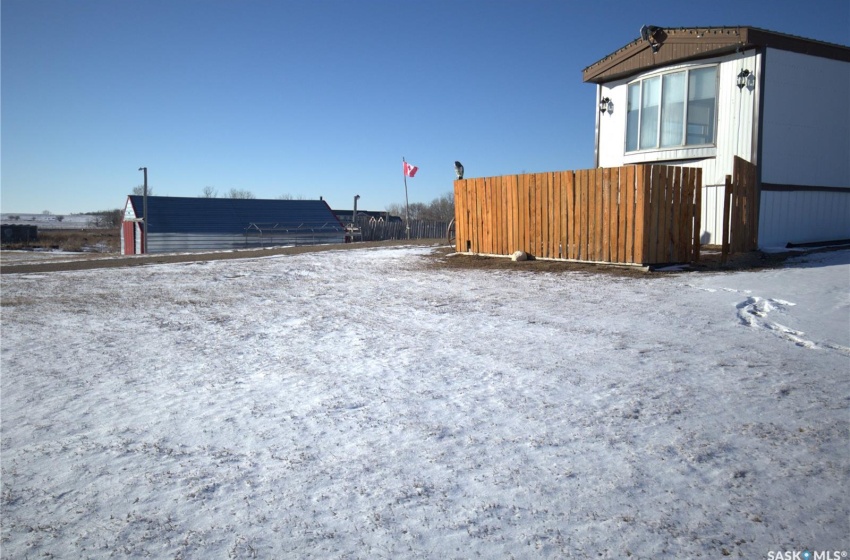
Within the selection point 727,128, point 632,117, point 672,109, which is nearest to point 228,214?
point 632,117

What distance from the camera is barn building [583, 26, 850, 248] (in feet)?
39.4

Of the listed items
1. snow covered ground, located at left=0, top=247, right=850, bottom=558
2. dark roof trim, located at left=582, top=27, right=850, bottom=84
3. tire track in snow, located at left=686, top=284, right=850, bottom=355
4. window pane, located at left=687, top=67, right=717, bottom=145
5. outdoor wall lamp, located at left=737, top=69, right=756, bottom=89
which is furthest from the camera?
window pane, located at left=687, top=67, right=717, bottom=145

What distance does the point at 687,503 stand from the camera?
2.57 metres

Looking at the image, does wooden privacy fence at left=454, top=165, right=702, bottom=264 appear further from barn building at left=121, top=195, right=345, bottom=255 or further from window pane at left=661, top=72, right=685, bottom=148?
barn building at left=121, top=195, right=345, bottom=255

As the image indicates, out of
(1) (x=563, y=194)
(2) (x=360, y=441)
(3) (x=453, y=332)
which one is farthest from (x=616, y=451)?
(1) (x=563, y=194)

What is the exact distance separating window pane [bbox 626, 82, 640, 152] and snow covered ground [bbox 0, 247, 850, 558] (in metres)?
Result: 8.56

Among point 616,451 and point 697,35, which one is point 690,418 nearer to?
point 616,451

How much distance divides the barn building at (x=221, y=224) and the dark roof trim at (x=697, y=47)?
A: 25975 millimetres

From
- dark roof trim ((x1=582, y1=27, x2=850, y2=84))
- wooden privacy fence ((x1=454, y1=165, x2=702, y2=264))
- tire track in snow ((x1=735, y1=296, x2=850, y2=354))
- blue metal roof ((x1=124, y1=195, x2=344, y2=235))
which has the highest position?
dark roof trim ((x1=582, y1=27, x2=850, y2=84))

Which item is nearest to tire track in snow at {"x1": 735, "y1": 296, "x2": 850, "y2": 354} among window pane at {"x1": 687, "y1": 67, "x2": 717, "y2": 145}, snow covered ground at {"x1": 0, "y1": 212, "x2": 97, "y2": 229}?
window pane at {"x1": 687, "y1": 67, "x2": 717, "y2": 145}

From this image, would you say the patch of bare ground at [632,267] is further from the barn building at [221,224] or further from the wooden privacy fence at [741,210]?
the barn building at [221,224]

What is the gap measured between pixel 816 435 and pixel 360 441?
2.58m

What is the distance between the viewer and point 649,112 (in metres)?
13.9

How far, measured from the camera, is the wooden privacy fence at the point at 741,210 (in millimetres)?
10266
